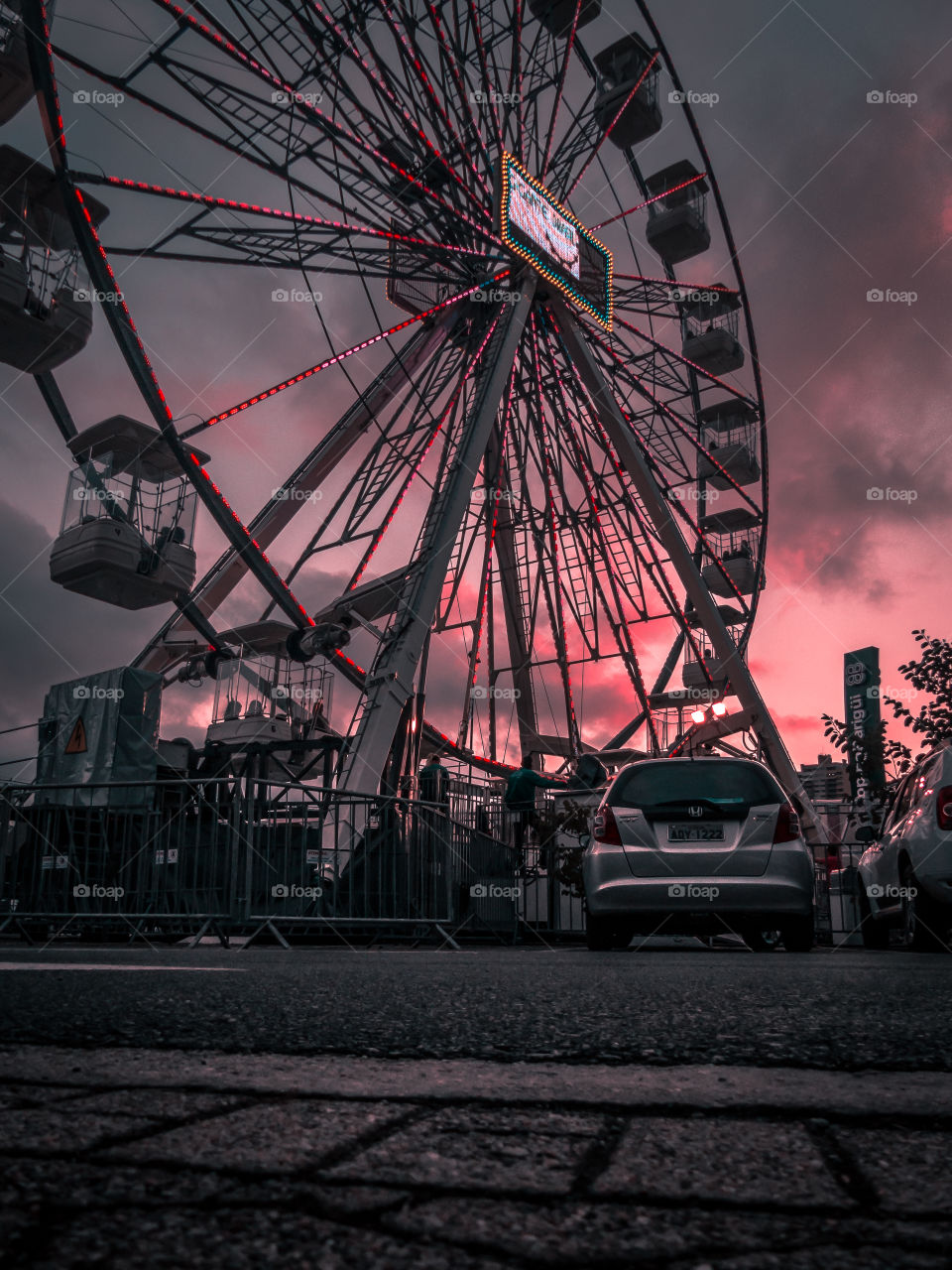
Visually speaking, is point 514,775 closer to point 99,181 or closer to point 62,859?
point 62,859

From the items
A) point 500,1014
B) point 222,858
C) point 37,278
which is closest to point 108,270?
point 37,278

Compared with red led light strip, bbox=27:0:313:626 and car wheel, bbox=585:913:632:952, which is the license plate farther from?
red led light strip, bbox=27:0:313:626

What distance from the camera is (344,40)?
15.2 metres

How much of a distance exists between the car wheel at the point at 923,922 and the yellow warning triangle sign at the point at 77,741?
8249mm

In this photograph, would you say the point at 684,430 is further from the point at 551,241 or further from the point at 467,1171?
the point at 467,1171

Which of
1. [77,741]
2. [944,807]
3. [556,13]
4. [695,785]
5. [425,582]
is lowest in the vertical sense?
[944,807]

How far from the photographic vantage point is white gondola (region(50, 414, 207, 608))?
45.9ft

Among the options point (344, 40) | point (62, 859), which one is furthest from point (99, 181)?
point (62, 859)

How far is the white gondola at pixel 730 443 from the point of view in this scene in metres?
24.6

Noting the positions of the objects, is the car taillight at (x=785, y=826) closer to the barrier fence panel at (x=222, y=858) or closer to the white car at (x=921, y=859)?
the white car at (x=921, y=859)

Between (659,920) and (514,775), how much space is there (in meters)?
4.98

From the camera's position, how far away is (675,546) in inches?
816

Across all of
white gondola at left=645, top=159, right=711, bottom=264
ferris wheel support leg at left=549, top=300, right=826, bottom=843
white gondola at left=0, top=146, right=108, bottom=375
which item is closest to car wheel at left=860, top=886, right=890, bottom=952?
ferris wheel support leg at left=549, top=300, right=826, bottom=843

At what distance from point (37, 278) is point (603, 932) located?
37.0 feet
